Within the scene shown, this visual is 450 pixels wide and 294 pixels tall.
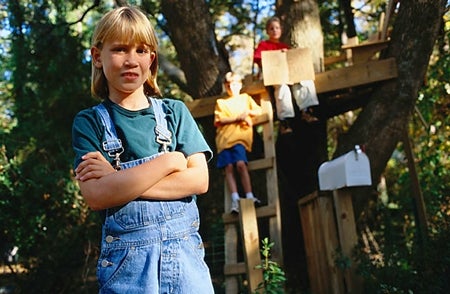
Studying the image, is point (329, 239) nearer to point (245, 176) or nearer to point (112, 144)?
point (245, 176)

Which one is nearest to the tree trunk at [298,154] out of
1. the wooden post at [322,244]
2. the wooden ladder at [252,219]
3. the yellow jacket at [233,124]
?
the wooden post at [322,244]

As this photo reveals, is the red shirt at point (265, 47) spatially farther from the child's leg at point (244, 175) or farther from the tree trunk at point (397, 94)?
the child's leg at point (244, 175)

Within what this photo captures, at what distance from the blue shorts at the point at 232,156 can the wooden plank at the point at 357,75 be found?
1.07 metres

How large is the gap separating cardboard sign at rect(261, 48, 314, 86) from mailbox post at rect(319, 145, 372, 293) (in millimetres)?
1187

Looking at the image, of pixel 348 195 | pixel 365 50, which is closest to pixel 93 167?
pixel 348 195

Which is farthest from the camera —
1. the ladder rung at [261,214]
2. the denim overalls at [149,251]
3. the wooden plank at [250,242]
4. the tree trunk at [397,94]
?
the tree trunk at [397,94]

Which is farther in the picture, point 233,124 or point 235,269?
point 233,124

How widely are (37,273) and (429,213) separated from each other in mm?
4644

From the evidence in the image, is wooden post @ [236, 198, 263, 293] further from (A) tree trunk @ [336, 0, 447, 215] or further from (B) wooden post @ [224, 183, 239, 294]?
(A) tree trunk @ [336, 0, 447, 215]

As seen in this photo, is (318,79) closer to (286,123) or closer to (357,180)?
(286,123)

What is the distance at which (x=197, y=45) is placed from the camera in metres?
6.73

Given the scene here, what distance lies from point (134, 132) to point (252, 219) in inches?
132

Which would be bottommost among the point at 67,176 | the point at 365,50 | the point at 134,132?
the point at 134,132

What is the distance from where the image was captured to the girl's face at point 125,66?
1.91 meters
